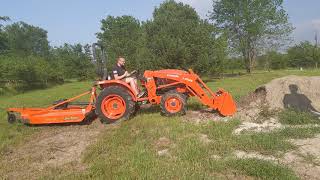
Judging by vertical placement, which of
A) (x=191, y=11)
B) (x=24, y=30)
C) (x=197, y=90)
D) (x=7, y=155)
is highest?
(x=24, y=30)

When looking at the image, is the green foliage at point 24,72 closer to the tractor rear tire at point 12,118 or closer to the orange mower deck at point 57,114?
the tractor rear tire at point 12,118

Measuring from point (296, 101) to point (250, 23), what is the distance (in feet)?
136

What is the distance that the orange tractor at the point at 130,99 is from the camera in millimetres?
11164

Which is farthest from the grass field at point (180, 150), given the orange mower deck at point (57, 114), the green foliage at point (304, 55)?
the green foliage at point (304, 55)

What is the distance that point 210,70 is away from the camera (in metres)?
31.9

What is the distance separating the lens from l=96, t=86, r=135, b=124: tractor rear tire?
37.1 feet

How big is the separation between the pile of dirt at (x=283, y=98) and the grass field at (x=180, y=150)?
1.06m

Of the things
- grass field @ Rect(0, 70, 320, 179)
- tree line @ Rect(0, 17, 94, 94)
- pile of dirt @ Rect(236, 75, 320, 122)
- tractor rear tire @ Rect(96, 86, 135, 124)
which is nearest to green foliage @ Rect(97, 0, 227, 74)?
tree line @ Rect(0, 17, 94, 94)

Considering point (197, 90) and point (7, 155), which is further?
point (197, 90)

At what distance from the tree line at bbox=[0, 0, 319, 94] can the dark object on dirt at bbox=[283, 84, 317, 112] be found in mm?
5575

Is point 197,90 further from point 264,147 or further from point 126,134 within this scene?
point 264,147

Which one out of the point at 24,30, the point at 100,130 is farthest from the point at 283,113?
the point at 24,30

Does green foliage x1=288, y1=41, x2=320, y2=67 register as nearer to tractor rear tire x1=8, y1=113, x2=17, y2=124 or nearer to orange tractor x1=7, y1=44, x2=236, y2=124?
orange tractor x1=7, y1=44, x2=236, y2=124

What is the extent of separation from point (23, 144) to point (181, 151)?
3.98m
